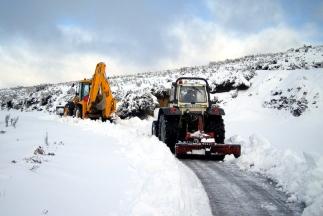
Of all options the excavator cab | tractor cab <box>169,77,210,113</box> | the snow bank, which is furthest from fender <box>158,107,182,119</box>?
the excavator cab

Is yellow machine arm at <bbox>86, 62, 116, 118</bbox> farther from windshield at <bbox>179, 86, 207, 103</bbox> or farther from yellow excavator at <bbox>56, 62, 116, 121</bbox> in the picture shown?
windshield at <bbox>179, 86, 207, 103</bbox>

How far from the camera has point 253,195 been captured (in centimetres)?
766

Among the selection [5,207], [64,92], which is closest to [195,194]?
[5,207]

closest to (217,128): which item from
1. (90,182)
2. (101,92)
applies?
(90,182)

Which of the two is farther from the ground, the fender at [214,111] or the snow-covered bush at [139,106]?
the snow-covered bush at [139,106]

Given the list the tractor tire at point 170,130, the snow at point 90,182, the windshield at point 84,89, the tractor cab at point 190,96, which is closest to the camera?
the snow at point 90,182

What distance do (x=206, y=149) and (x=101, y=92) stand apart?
10330 millimetres

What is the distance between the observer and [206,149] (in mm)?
12102

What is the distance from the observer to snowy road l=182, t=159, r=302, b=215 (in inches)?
264

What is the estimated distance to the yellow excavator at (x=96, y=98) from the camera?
20.8 metres

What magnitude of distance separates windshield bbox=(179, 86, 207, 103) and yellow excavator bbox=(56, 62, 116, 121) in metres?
7.81

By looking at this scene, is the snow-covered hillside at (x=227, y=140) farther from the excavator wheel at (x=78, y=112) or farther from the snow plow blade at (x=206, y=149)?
the excavator wheel at (x=78, y=112)

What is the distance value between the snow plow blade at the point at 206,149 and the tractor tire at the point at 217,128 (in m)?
1.13

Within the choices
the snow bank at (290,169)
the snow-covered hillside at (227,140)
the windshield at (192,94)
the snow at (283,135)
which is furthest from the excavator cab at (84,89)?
the snow bank at (290,169)
